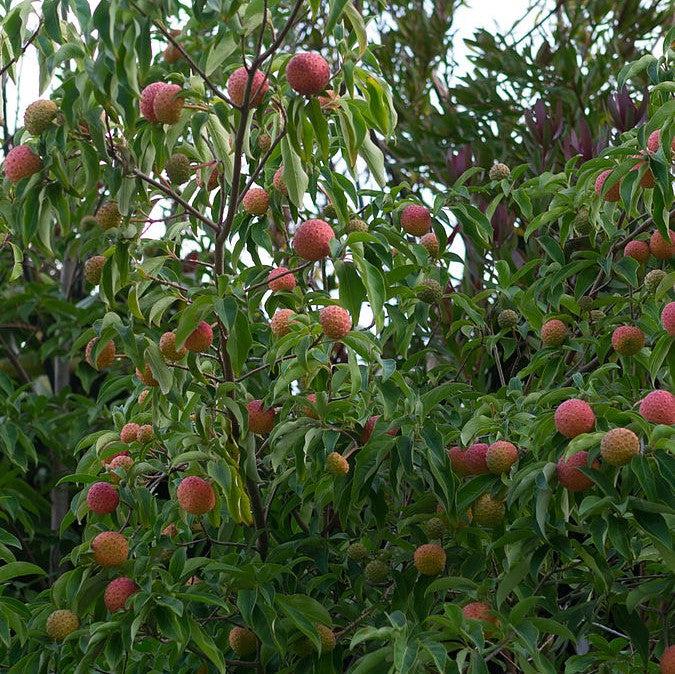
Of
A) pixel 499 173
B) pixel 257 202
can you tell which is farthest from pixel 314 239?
pixel 499 173

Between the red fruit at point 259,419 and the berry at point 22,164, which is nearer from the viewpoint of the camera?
the berry at point 22,164

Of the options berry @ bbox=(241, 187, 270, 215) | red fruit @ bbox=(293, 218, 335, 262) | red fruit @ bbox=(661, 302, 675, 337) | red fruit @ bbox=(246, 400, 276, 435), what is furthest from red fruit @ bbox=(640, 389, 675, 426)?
berry @ bbox=(241, 187, 270, 215)

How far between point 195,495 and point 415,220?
0.77 meters

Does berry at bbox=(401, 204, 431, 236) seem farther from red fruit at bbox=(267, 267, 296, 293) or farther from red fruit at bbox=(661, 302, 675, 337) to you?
red fruit at bbox=(661, 302, 675, 337)

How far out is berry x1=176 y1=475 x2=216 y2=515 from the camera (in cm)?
200

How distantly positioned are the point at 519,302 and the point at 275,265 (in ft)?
1.84

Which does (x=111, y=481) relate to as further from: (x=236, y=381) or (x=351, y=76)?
(x=351, y=76)

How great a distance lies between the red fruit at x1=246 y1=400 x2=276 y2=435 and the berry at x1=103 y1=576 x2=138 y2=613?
0.38 m

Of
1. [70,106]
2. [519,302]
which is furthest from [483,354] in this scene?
[70,106]

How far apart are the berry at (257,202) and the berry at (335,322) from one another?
1.39ft

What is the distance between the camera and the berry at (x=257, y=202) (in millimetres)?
2256

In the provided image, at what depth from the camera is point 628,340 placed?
222 centimetres

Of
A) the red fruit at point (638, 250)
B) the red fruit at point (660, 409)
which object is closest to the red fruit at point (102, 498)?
the red fruit at point (660, 409)

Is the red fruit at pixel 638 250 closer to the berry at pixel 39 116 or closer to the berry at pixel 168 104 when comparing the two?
the berry at pixel 168 104
